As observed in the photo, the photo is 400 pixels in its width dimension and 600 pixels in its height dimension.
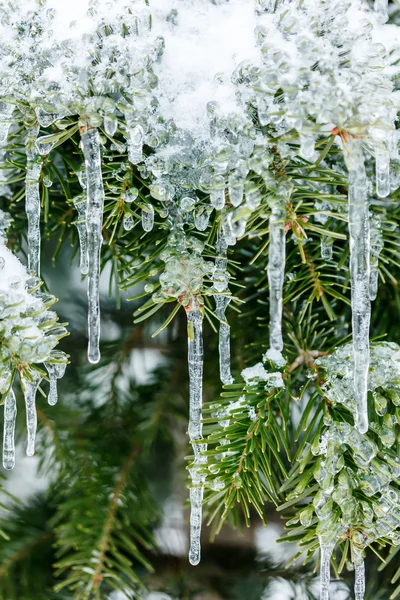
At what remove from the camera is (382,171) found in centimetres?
49

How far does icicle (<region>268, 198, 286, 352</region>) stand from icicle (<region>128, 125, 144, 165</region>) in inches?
5.4

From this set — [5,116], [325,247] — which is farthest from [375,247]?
[5,116]

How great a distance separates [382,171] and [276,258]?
12 centimetres

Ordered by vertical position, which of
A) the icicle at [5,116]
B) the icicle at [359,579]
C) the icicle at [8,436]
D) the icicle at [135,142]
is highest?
the icicle at [5,116]

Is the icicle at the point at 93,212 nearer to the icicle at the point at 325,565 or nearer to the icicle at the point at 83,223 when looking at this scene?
the icicle at the point at 83,223

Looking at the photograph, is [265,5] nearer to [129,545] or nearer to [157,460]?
[129,545]

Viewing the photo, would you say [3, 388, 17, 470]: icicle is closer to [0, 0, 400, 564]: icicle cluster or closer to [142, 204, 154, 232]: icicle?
[0, 0, 400, 564]: icicle cluster

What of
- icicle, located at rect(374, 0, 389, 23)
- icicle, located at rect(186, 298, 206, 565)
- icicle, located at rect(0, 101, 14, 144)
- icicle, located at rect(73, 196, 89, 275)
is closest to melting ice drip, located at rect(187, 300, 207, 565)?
icicle, located at rect(186, 298, 206, 565)

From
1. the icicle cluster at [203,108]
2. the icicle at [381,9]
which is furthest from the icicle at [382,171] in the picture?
the icicle at [381,9]

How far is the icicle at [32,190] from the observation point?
0.55m

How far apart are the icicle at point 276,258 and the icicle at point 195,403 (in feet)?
0.27

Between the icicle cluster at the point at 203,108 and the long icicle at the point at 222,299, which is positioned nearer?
the icicle cluster at the point at 203,108

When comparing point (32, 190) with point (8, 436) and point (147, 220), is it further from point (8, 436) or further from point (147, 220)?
point (8, 436)

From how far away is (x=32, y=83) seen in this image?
522mm
